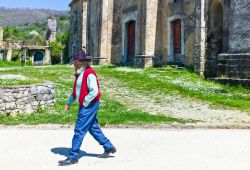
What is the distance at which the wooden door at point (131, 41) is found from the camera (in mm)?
27188

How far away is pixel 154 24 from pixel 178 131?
621 inches

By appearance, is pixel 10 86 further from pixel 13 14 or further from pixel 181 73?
pixel 13 14

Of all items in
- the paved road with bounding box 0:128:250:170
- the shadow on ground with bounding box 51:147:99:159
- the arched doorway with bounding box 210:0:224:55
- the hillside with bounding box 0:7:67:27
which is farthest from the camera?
the hillside with bounding box 0:7:67:27

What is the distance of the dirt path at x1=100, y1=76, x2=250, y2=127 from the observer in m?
9.62

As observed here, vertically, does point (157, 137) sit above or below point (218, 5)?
below

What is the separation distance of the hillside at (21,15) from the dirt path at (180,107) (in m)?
144

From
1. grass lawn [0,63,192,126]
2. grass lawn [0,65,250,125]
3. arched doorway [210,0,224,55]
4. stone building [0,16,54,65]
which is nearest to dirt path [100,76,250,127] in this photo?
grass lawn [0,65,250,125]

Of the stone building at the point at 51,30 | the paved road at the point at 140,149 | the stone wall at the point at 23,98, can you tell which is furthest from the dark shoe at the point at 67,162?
the stone building at the point at 51,30

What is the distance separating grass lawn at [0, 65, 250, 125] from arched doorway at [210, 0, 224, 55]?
1.85 meters

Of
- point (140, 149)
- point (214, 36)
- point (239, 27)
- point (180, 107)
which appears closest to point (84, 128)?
point (140, 149)

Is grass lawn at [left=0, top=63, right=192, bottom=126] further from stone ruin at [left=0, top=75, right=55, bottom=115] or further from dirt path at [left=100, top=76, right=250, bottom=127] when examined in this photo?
dirt path at [left=100, top=76, right=250, bottom=127]

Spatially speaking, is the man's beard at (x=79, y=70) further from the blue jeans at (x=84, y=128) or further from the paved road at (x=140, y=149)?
the paved road at (x=140, y=149)

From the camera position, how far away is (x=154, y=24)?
23.4 meters

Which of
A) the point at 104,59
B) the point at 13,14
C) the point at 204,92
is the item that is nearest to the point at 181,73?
the point at 204,92
